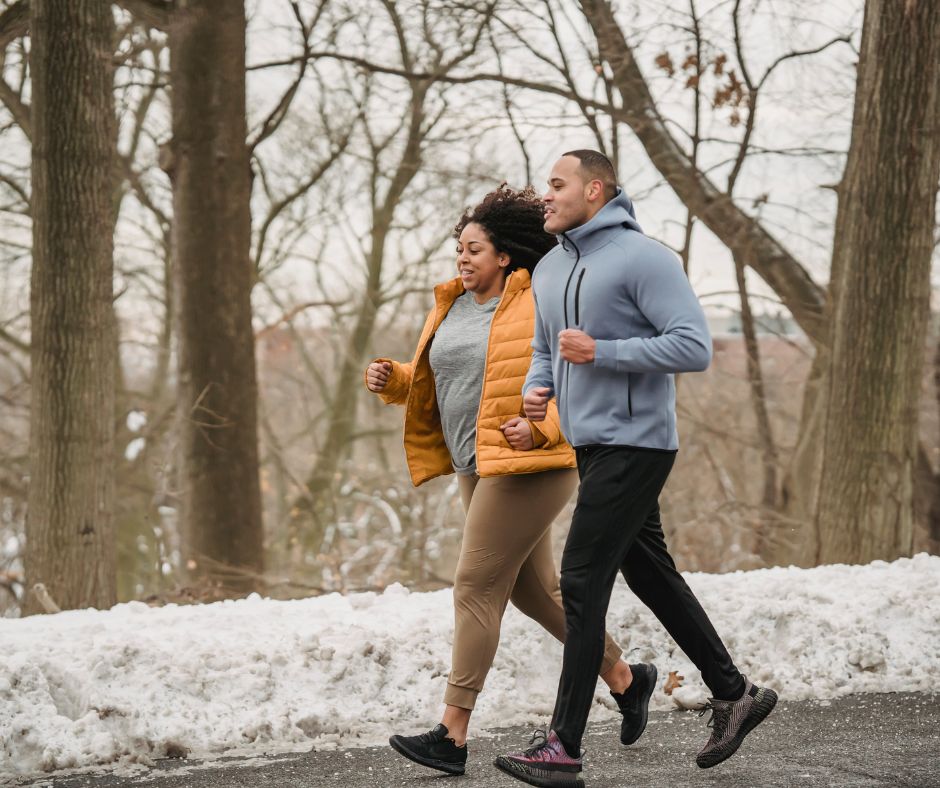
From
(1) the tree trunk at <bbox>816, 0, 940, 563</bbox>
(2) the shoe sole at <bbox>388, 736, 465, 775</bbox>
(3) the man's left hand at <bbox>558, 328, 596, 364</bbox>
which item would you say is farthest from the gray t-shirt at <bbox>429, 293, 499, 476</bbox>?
(1) the tree trunk at <bbox>816, 0, 940, 563</bbox>

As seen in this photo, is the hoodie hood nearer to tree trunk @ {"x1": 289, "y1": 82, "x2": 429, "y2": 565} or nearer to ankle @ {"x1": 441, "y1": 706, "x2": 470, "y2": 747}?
ankle @ {"x1": 441, "y1": 706, "x2": 470, "y2": 747}

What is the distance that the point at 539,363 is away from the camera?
14.3ft

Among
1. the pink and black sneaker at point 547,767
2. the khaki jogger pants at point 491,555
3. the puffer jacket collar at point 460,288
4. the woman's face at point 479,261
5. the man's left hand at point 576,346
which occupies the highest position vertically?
the woman's face at point 479,261

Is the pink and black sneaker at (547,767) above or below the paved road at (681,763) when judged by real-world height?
above

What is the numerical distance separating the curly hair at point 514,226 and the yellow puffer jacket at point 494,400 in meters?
0.10

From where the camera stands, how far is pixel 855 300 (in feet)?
27.8

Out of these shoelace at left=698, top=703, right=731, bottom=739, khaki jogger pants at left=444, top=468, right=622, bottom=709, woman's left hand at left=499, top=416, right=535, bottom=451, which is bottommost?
shoelace at left=698, top=703, right=731, bottom=739

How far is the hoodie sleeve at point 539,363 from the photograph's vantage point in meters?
4.30

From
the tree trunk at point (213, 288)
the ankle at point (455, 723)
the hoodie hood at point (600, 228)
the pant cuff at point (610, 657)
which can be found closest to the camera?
the hoodie hood at point (600, 228)

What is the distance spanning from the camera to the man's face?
4.20 meters

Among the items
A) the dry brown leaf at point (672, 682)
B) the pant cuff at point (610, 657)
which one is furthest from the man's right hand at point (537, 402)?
the dry brown leaf at point (672, 682)

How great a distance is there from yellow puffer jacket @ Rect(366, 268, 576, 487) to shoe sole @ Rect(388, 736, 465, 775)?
1.01 meters

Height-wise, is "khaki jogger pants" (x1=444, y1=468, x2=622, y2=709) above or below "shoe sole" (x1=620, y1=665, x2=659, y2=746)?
above

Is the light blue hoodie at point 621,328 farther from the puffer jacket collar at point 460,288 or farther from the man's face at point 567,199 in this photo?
the puffer jacket collar at point 460,288
